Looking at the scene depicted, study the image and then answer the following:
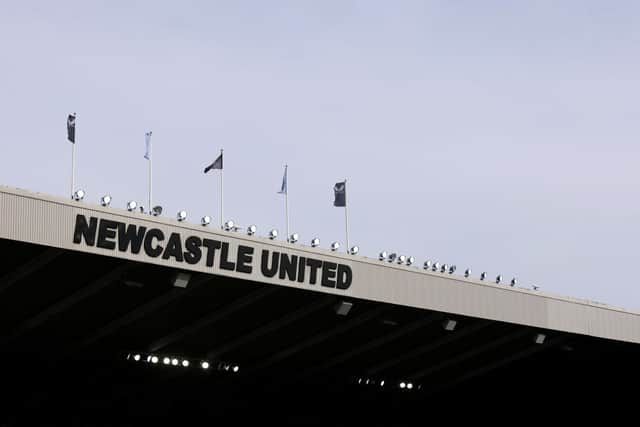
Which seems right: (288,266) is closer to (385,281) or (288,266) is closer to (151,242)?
(385,281)

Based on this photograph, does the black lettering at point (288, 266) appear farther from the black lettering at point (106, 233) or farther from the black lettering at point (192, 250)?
the black lettering at point (106, 233)

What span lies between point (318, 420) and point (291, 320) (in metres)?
15.0

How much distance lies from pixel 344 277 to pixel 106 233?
11352mm

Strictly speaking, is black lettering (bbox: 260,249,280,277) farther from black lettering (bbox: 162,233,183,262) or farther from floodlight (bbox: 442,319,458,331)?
floodlight (bbox: 442,319,458,331)

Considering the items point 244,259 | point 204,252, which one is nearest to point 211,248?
point 204,252

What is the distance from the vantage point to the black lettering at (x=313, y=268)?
49.2 metres

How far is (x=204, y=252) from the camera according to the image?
46.0 meters

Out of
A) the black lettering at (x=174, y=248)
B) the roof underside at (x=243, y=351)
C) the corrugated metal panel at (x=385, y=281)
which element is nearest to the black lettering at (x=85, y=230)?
the corrugated metal panel at (x=385, y=281)

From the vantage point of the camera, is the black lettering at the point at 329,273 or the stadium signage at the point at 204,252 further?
the black lettering at the point at 329,273

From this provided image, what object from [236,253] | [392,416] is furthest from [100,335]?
[392,416]

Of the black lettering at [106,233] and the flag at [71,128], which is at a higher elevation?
the flag at [71,128]

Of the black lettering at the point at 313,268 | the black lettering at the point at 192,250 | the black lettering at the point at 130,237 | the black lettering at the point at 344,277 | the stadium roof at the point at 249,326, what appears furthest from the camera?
the black lettering at the point at 344,277

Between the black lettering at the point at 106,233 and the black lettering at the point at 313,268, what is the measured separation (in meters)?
8.99

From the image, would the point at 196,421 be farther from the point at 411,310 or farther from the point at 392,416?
the point at 411,310
